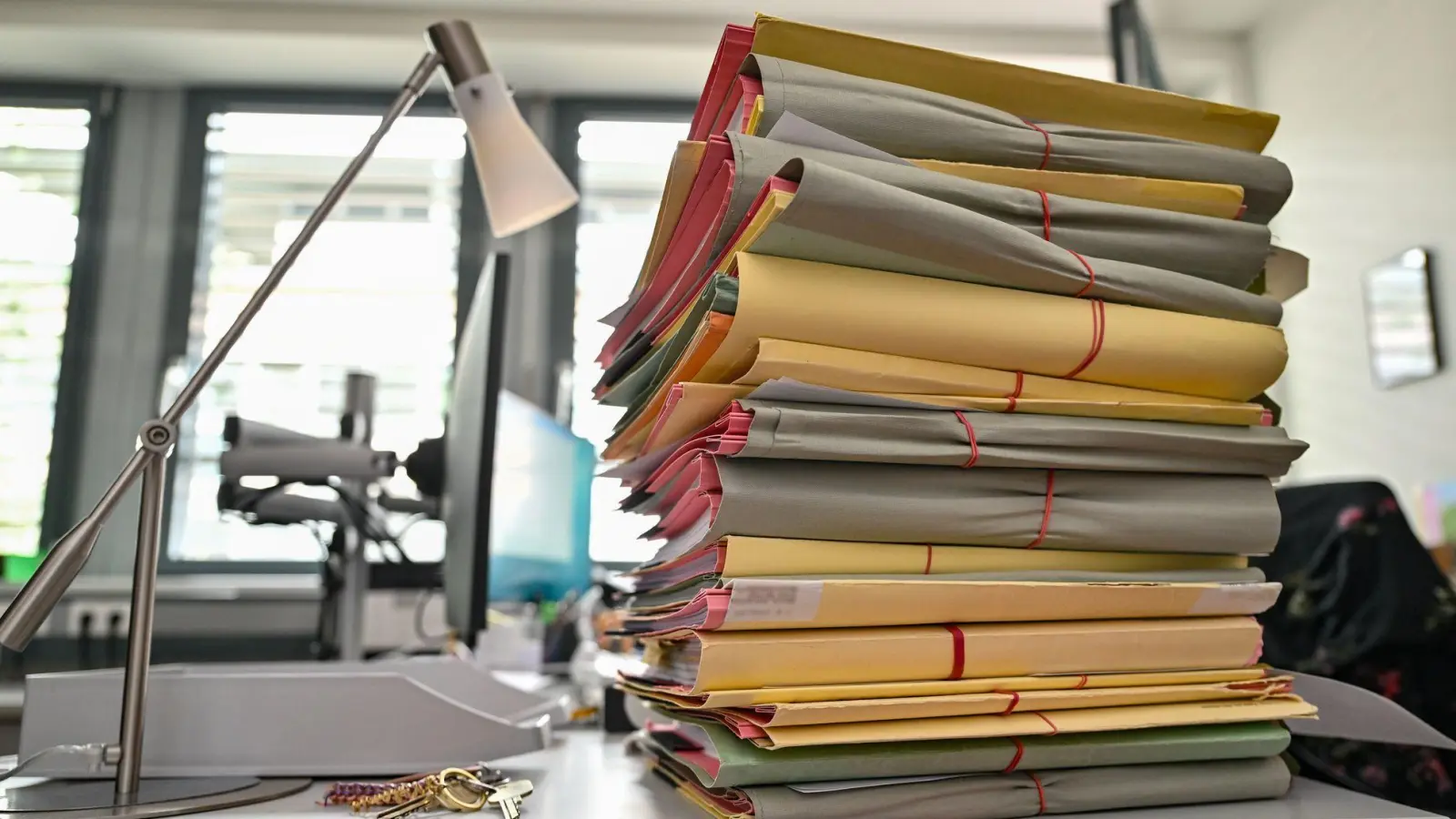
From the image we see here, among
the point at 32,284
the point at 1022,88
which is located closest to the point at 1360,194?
the point at 1022,88

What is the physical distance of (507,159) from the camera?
90 centimetres

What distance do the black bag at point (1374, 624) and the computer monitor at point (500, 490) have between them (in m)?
0.93

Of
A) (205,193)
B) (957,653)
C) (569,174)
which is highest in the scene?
(569,174)

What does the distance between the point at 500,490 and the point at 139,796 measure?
0.97 m

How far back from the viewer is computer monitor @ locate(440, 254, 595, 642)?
3.34ft

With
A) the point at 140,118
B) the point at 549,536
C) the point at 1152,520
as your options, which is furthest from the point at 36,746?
the point at 140,118

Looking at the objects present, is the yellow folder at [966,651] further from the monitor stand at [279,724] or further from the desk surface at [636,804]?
the monitor stand at [279,724]

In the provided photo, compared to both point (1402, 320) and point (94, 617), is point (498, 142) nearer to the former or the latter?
point (1402, 320)

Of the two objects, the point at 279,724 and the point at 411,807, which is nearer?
the point at 411,807

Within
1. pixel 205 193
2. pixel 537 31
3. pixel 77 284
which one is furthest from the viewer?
pixel 205 193

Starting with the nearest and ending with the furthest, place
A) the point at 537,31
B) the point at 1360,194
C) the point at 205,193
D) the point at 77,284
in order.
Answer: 1. the point at 1360,194
2. the point at 537,31
3. the point at 77,284
4. the point at 205,193

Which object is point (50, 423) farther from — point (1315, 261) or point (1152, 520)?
point (1315, 261)

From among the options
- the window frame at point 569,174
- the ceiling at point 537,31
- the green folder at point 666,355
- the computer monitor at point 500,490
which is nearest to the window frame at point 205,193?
the ceiling at point 537,31

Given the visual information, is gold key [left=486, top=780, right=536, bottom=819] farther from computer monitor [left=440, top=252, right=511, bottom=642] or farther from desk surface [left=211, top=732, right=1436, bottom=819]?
computer monitor [left=440, top=252, right=511, bottom=642]
